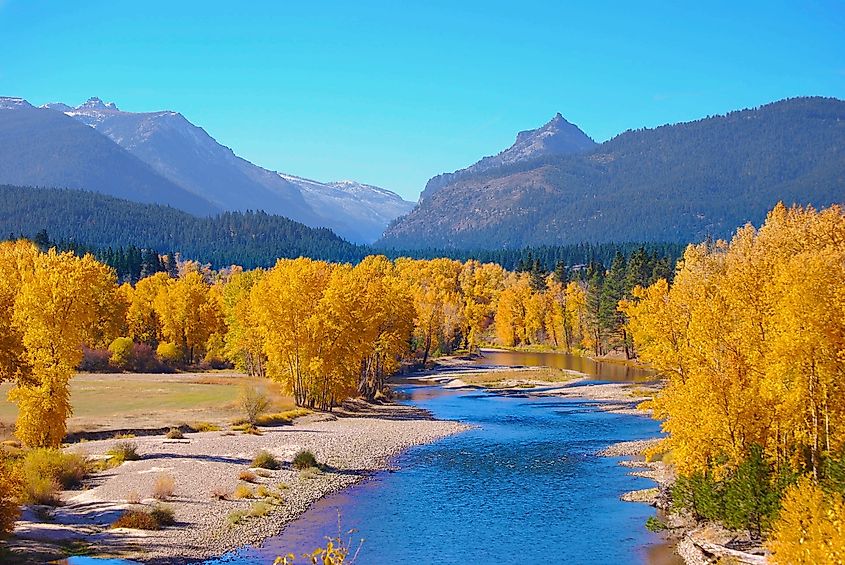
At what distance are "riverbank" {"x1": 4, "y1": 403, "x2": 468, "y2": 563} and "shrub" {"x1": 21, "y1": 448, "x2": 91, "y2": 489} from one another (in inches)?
30.7

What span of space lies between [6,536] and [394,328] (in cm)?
6106

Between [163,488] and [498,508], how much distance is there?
17.8 metres

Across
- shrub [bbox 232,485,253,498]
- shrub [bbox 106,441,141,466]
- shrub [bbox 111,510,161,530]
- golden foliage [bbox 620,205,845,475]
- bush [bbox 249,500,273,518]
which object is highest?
golden foliage [bbox 620,205,845,475]

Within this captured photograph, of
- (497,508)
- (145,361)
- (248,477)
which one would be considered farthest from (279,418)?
(145,361)

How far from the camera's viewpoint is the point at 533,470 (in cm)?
5231

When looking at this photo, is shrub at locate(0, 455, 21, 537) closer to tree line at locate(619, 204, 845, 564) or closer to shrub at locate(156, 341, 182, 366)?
tree line at locate(619, 204, 845, 564)

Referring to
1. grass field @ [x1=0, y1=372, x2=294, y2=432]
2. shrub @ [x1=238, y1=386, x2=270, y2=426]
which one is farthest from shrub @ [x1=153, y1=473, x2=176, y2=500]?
shrub @ [x1=238, y1=386, x2=270, y2=426]

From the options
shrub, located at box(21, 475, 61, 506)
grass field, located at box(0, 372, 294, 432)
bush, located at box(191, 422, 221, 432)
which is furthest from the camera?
grass field, located at box(0, 372, 294, 432)

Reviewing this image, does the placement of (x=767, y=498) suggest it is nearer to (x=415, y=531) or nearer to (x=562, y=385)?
(x=415, y=531)

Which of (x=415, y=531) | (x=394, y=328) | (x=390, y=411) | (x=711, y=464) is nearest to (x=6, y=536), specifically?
(x=415, y=531)

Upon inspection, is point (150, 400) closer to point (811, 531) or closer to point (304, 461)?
point (304, 461)

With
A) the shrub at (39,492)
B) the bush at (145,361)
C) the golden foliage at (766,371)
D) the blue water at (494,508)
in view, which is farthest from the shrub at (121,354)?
the golden foliage at (766,371)

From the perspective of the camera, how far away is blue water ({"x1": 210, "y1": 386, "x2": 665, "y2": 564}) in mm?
35781

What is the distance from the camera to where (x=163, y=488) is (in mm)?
42062
